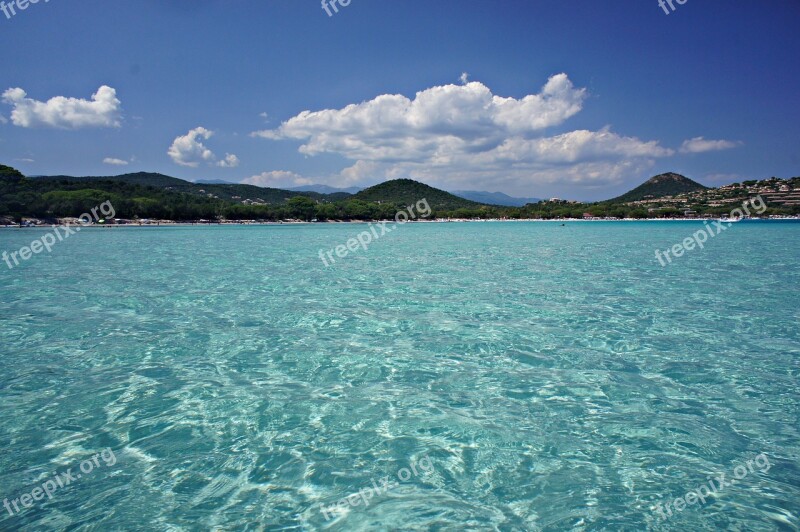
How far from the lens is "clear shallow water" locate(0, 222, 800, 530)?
169 inches

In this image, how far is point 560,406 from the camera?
21.2 ft

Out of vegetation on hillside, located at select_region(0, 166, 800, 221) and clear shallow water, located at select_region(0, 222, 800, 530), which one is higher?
vegetation on hillside, located at select_region(0, 166, 800, 221)

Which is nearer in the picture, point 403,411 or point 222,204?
point 403,411

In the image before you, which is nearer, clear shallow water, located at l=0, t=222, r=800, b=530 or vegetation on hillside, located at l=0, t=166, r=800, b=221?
clear shallow water, located at l=0, t=222, r=800, b=530

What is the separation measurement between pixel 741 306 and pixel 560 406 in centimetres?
1031

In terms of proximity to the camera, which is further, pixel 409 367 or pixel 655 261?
pixel 655 261

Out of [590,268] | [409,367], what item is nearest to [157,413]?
[409,367]

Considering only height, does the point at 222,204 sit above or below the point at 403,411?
above

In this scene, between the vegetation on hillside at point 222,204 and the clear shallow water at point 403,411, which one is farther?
the vegetation on hillside at point 222,204

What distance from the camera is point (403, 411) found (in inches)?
250

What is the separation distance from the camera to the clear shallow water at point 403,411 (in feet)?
14.1

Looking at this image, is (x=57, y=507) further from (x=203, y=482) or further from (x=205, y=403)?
(x=205, y=403)

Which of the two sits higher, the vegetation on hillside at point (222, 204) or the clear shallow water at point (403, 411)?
the vegetation on hillside at point (222, 204)

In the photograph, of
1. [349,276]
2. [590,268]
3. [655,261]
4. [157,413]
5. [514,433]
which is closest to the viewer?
[514,433]
